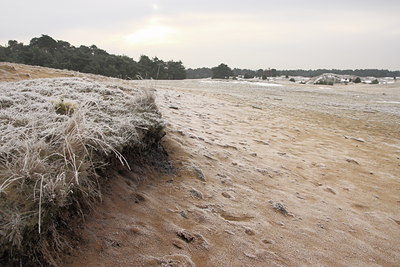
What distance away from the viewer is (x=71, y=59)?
30531 mm

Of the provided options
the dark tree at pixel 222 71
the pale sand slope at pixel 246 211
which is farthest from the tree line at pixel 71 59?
the pale sand slope at pixel 246 211

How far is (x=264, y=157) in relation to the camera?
4.10 metres

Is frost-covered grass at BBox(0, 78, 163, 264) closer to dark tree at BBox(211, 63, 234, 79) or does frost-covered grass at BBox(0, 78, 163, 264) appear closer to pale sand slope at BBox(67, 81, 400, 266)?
pale sand slope at BBox(67, 81, 400, 266)

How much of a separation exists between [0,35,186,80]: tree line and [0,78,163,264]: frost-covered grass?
71.9 feet

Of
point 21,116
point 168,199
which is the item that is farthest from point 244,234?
point 21,116

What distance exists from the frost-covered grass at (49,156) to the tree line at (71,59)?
71.9 ft

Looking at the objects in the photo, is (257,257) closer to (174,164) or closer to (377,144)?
(174,164)

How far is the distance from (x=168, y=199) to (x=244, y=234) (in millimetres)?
674

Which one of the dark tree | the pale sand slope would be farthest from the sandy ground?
the dark tree

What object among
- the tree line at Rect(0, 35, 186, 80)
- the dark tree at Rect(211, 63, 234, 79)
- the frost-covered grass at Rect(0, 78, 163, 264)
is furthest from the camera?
the dark tree at Rect(211, 63, 234, 79)

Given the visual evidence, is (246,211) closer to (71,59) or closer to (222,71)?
(71,59)

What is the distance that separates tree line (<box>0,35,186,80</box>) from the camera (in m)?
29.2

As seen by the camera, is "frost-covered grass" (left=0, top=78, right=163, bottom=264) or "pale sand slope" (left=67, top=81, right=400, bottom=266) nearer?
"frost-covered grass" (left=0, top=78, right=163, bottom=264)

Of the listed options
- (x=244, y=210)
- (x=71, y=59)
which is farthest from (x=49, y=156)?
(x=71, y=59)
